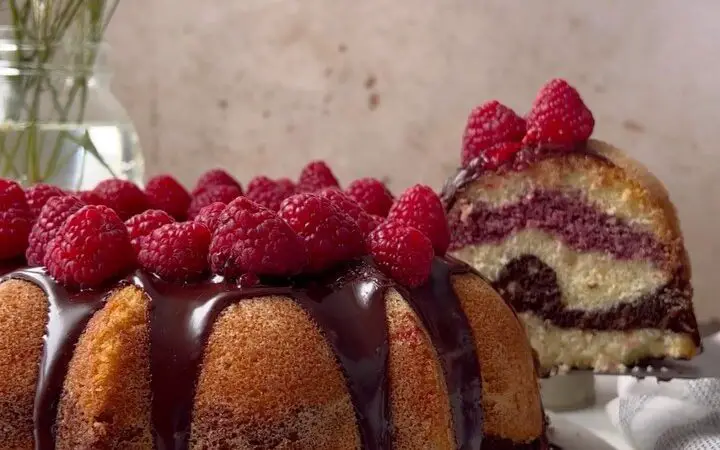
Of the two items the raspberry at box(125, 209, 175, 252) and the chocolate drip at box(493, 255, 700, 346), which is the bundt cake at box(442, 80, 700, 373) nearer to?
the chocolate drip at box(493, 255, 700, 346)

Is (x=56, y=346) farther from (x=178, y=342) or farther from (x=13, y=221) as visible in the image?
(x=13, y=221)

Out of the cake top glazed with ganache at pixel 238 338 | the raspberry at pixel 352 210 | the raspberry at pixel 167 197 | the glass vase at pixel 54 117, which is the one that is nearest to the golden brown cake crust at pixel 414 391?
the cake top glazed with ganache at pixel 238 338

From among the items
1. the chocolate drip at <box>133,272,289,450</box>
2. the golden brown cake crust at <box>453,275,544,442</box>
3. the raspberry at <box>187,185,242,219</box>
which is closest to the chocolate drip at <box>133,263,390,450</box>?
the chocolate drip at <box>133,272,289,450</box>

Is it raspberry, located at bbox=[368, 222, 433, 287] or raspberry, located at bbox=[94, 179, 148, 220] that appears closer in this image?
raspberry, located at bbox=[368, 222, 433, 287]

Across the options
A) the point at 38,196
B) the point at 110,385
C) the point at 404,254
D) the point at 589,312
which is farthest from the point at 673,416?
the point at 38,196

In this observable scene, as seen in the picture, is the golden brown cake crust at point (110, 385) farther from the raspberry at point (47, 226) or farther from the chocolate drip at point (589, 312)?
the chocolate drip at point (589, 312)

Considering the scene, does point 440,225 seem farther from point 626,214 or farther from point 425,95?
point 425,95
